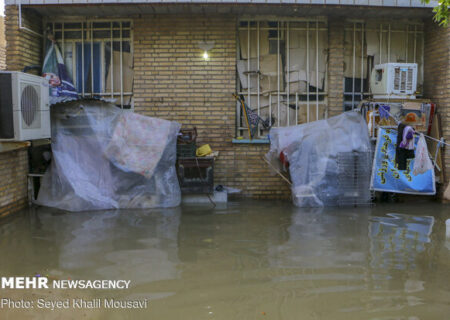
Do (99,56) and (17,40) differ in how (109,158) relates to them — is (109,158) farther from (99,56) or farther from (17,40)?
(17,40)

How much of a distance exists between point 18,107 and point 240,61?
4.29m

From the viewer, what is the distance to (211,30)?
351 inches

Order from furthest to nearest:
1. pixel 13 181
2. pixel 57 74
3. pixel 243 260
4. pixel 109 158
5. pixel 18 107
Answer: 1. pixel 57 74
2. pixel 109 158
3. pixel 13 181
4. pixel 18 107
5. pixel 243 260

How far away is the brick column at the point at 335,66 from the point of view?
9109 millimetres

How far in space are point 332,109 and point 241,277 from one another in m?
5.25

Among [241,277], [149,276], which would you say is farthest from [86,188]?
[241,277]

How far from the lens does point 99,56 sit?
9.23 m

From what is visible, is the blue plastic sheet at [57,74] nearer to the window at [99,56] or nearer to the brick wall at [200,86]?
the window at [99,56]

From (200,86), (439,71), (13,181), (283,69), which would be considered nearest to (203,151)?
(200,86)

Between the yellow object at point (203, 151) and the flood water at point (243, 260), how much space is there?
3.53 ft

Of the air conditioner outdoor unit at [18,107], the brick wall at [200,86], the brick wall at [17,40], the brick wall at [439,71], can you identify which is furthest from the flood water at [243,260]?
the brick wall at [17,40]

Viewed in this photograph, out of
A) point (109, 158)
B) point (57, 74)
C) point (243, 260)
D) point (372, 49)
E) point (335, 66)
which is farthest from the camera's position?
point (372, 49)

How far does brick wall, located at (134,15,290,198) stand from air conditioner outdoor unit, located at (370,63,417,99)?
2.55m

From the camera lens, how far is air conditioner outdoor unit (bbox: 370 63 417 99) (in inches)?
340
